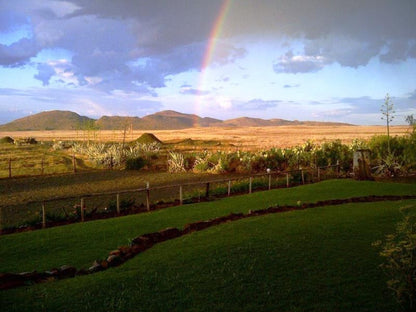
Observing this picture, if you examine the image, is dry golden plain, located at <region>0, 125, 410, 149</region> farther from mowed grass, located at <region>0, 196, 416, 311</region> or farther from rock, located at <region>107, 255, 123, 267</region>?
rock, located at <region>107, 255, 123, 267</region>

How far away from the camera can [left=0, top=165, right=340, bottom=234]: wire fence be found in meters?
14.4

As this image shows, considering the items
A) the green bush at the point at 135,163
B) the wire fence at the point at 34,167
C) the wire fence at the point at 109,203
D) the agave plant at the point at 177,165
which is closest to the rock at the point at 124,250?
the wire fence at the point at 109,203

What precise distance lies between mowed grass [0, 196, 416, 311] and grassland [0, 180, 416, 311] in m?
0.02

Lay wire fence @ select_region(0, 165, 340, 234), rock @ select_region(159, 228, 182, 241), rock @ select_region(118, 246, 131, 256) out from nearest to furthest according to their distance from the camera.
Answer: rock @ select_region(118, 246, 131, 256) → rock @ select_region(159, 228, 182, 241) → wire fence @ select_region(0, 165, 340, 234)

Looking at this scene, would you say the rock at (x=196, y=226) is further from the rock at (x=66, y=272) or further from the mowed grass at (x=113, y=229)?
the rock at (x=66, y=272)

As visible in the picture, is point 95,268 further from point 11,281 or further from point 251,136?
point 251,136

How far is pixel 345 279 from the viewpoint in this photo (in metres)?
7.01

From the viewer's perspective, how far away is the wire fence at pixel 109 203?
1445 cm

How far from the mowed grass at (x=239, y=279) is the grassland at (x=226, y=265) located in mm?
16

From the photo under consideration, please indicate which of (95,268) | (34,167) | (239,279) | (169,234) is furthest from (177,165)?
(239,279)

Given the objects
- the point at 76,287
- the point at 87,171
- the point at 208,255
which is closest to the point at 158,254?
the point at 208,255

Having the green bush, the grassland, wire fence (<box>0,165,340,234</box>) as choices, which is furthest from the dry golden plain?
the grassland

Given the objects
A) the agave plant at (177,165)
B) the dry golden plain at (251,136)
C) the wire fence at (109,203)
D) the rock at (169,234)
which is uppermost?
the dry golden plain at (251,136)

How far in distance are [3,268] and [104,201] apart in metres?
10.6
